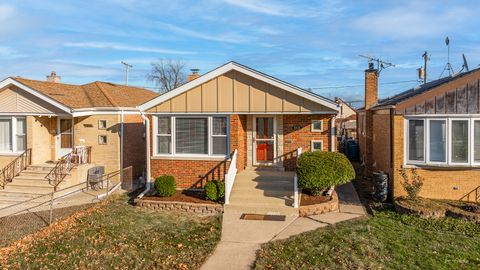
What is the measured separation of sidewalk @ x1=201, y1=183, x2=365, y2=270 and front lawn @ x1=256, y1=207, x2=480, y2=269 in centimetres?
37

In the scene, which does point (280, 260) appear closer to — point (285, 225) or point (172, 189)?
point (285, 225)

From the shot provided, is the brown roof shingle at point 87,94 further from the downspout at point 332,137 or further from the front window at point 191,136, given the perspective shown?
the downspout at point 332,137

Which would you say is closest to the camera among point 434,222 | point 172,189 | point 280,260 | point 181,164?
point 280,260

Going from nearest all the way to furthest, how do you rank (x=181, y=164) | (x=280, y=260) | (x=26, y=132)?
(x=280, y=260) → (x=181, y=164) → (x=26, y=132)

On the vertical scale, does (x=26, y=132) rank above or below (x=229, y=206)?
above

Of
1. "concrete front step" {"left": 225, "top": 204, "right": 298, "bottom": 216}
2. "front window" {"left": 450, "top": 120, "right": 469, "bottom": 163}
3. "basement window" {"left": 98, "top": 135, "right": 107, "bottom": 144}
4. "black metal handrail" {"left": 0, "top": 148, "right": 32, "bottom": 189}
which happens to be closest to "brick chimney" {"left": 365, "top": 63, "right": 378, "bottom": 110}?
"front window" {"left": 450, "top": 120, "right": 469, "bottom": 163}

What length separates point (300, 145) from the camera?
1501cm

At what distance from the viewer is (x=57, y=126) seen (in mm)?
18859

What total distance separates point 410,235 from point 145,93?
60.0 ft

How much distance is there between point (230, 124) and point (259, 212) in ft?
12.3

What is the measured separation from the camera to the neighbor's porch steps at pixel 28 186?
15414 millimetres

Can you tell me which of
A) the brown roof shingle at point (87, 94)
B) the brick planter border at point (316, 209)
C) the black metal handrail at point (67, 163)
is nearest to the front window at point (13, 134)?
the brown roof shingle at point (87, 94)

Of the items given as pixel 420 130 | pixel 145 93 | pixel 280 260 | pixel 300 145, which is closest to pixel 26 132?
pixel 145 93

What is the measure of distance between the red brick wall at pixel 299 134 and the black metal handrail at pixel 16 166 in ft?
37.6
